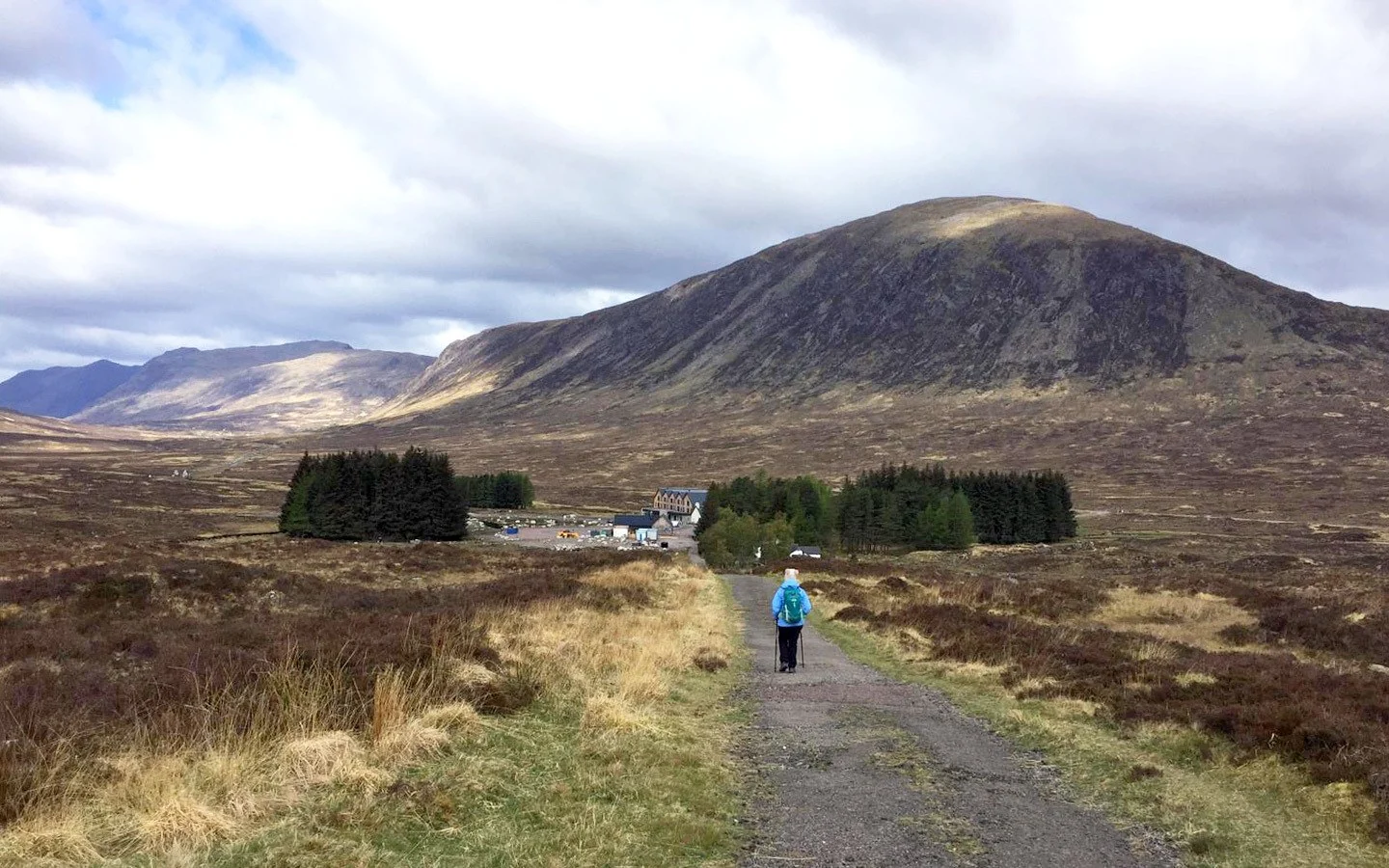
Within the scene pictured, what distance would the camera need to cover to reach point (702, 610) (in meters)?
30.2

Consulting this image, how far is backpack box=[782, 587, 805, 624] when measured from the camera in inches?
757

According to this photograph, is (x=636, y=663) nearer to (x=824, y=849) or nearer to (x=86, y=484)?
(x=824, y=849)

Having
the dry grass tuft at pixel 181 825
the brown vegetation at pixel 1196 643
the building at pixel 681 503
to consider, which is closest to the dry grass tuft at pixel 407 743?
the dry grass tuft at pixel 181 825

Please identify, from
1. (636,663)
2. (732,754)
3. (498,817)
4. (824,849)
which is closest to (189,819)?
(498,817)

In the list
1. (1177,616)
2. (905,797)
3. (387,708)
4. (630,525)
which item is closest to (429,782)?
(387,708)

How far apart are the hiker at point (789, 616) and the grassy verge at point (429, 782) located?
4.95 m

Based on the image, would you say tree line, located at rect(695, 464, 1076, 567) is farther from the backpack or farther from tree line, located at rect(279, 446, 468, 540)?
the backpack

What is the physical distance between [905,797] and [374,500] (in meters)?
91.1

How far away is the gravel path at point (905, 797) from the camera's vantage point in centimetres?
833

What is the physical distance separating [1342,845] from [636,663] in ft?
34.3

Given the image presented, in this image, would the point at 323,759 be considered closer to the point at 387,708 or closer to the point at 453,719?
the point at 387,708

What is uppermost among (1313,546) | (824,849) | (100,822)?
(100,822)

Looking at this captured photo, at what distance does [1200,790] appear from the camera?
10.6 m

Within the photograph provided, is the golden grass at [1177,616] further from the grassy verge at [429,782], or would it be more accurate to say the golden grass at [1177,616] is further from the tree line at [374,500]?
the tree line at [374,500]
